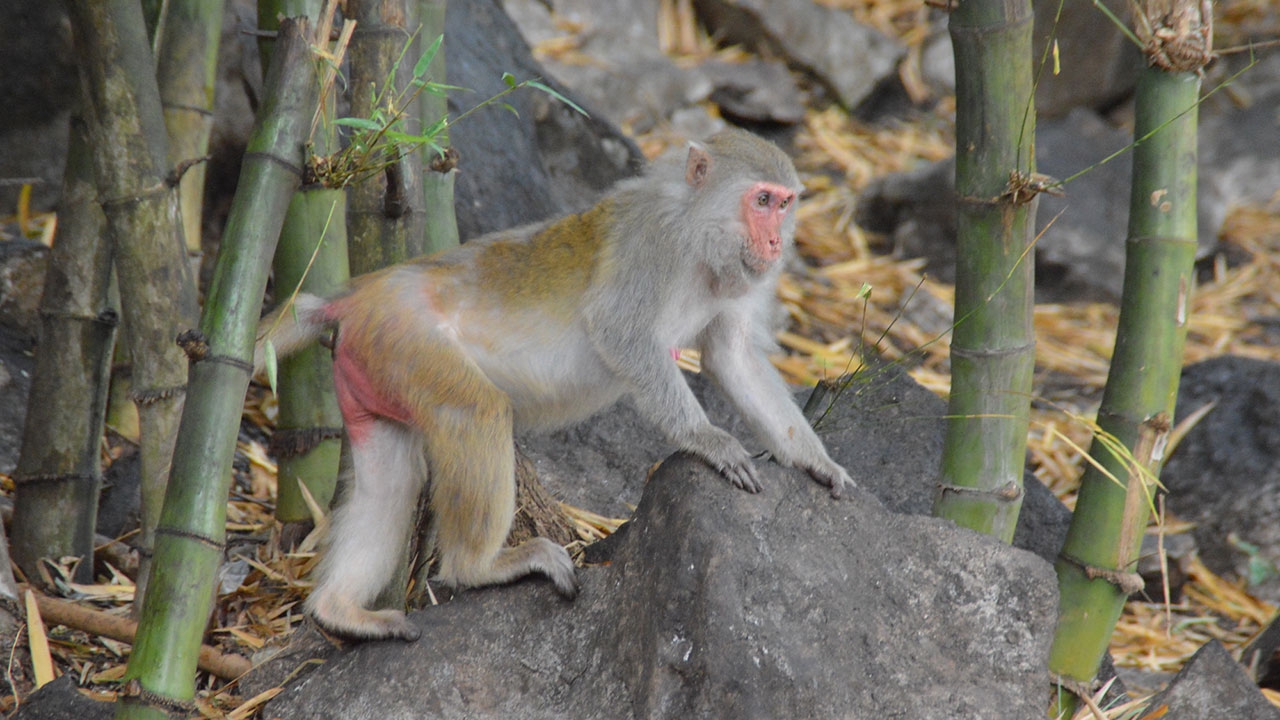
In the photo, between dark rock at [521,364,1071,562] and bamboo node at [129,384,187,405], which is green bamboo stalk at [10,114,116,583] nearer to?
bamboo node at [129,384,187,405]

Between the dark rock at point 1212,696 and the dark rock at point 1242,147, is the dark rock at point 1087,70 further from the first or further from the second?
the dark rock at point 1212,696

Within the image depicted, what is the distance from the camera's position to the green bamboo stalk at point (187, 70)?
12.8ft

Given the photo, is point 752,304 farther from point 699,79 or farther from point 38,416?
point 699,79

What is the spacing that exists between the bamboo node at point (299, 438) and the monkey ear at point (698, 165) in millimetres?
1423

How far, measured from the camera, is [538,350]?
3.58 metres

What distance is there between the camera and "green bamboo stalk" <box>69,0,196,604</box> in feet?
10.2

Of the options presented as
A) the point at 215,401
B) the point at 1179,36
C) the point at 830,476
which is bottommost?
the point at 830,476

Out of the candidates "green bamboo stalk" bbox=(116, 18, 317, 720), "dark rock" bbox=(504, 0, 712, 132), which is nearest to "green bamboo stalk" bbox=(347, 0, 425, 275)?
"green bamboo stalk" bbox=(116, 18, 317, 720)

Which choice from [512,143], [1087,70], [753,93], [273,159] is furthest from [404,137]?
[1087,70]

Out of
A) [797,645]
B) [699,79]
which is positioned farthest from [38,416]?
[699,79]

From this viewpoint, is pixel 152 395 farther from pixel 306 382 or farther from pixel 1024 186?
pixel 1024 186

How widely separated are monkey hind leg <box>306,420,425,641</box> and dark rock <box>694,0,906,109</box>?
6.19 meters

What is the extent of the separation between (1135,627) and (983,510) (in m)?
1.80

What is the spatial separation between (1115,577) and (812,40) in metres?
6.21
